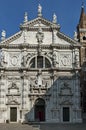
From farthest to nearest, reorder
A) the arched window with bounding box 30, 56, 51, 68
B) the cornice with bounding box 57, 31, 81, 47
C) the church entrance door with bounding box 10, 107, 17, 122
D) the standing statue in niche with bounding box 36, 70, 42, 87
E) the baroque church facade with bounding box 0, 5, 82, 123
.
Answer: the cornice with bounding box 57, 31, 81, 47, the arched window with bounding box 30, 56, 51, 68, the standing statue in niche with bounding box 36, 70, 42, 87, the baroque church facade with bounding box 0, 5, 82, 123, the church entrance door with bounding box 10, 107, 17, 122

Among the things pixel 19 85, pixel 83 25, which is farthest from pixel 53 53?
→ pixel 83 25

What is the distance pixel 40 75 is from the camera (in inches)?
1706

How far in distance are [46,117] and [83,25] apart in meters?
25.5

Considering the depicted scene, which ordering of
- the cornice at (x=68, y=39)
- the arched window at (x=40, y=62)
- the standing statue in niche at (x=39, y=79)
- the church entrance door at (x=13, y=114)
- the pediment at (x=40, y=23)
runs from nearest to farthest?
the church entrance door at (x=13, y=114) → the standing statue in niche at (x=39, y=79) → the arched window at (x=40, y=62) → the cornice at (x=68, y=39) → the pediment at (x=40, y=23)

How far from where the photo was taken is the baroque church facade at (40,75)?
42438 mm

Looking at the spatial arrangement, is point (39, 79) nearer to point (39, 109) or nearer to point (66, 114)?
point (39, 109)

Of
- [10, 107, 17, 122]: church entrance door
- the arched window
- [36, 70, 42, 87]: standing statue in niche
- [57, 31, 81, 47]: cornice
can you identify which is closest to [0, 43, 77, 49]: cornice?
[57, 31, 81, 47]: cornice

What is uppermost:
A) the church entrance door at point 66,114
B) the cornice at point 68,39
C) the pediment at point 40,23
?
the pediment at point 40,23

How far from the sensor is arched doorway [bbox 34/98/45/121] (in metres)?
42.5

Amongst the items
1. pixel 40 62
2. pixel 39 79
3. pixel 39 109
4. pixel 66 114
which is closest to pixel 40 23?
pixel 40 62

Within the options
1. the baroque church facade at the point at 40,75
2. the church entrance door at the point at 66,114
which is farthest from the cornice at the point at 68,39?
the church entrance door at the point at 66,114

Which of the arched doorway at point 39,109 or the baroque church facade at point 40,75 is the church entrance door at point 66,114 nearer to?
the baroque church facade at point 40,75

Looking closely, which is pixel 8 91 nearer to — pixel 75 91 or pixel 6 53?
pixel 6 53

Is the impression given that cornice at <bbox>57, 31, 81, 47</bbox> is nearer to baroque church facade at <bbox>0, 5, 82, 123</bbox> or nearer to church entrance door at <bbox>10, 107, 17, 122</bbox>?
baroque church facade at <bbox>0, 5, 82, 123</bbox>
